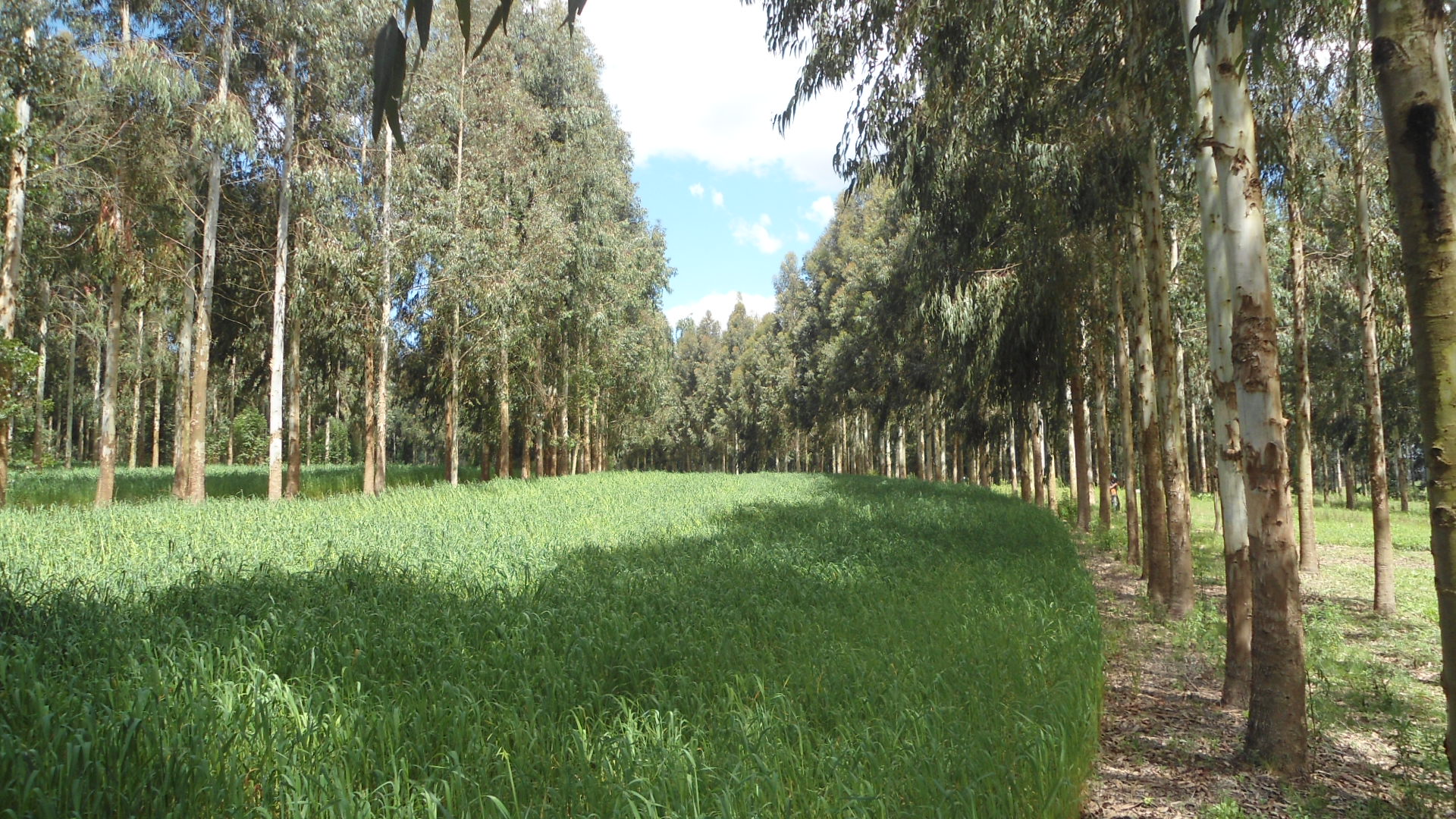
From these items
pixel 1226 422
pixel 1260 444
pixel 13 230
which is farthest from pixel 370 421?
pixel 1260 444

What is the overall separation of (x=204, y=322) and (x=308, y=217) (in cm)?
361

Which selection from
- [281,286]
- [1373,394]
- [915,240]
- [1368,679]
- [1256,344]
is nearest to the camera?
[1256,344]

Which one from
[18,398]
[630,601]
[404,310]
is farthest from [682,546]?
[404,310]

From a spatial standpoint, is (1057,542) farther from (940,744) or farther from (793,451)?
(793,451)

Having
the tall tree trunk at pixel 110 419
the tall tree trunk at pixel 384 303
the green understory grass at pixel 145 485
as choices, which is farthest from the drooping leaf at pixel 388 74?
the tall tree trunk at pixel 384 303

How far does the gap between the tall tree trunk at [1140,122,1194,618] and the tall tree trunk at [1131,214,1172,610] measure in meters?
0.24

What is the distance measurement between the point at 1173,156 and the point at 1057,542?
529 cm

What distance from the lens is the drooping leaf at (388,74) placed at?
87 centimetres

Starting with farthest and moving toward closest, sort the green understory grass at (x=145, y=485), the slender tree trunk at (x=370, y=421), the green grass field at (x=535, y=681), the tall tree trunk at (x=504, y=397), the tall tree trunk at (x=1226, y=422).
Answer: the tall tree trunk at (x=504, y=397) < the slender tree trunk at (x=370, y=421) < the green understory grass at (x=145, y=485) < the tall tree trunk at (x=1226, y=422) < the green grass field at (x=535, y=681)

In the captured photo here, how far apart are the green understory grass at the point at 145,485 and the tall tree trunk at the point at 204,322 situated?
1602 mm

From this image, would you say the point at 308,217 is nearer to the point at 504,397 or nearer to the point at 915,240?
the point at 504,397

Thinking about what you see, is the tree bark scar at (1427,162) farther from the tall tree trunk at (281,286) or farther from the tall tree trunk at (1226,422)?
the tall tree trunk at (281,286)

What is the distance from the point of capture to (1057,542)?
1101cm

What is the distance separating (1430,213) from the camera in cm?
233
